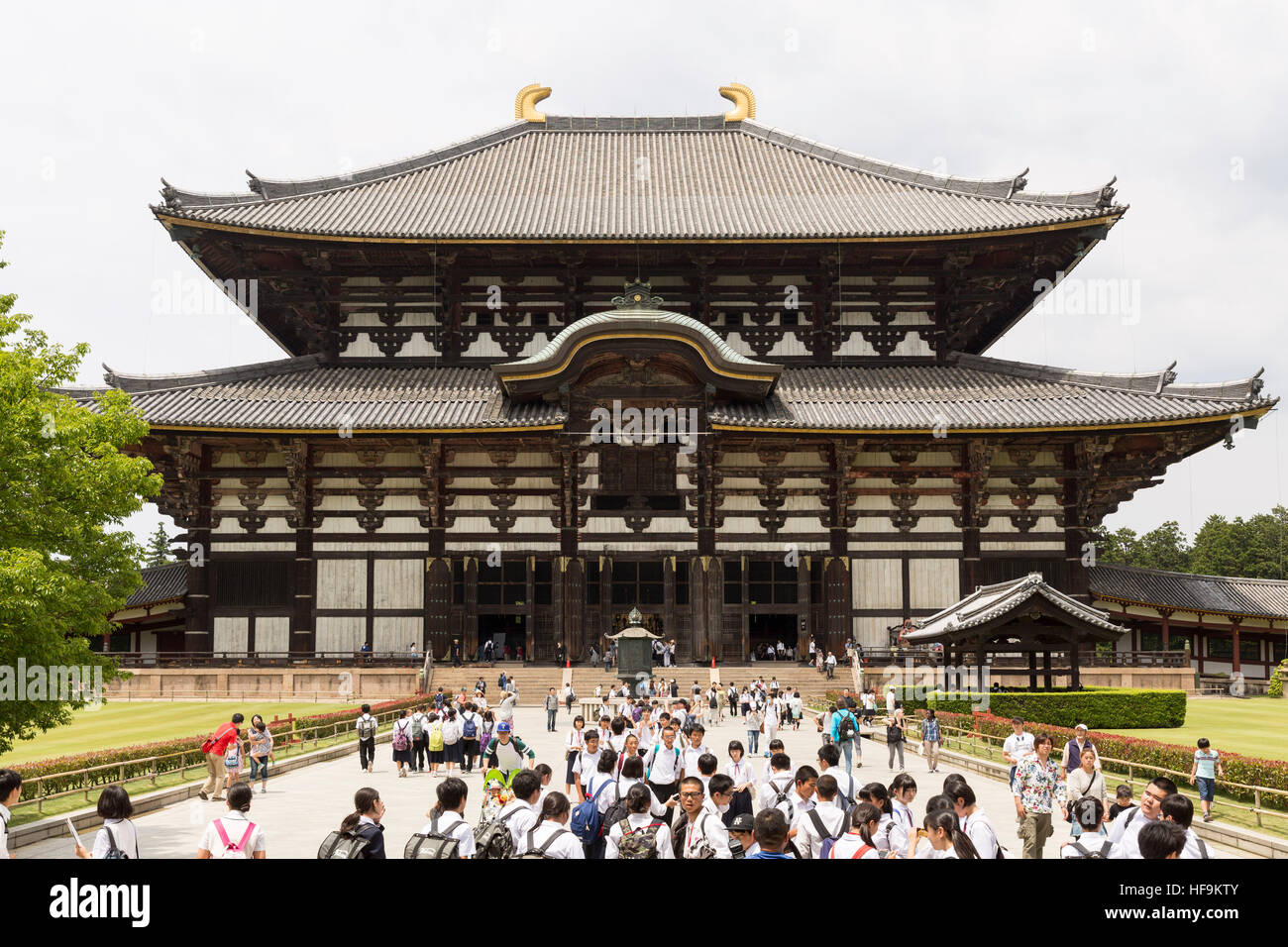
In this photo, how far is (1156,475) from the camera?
44812mm

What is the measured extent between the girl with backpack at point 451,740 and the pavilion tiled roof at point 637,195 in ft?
85.0

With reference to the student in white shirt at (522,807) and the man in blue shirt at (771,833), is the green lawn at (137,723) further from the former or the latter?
the man in blue shirt at (771,833)

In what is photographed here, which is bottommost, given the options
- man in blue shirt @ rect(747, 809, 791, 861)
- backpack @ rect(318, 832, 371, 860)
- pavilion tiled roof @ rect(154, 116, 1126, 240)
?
backpack @ rect(318, 832, 371, 860)

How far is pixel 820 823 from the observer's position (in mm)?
8633

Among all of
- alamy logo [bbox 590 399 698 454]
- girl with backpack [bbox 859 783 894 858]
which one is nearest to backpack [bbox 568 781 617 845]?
girl with backpack [bbox 859 783 894 858]

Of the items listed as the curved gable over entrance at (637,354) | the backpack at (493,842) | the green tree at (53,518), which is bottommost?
the backpack at (493,842)

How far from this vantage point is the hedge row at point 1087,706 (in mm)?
28828

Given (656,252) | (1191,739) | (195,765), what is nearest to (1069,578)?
(1191,739)

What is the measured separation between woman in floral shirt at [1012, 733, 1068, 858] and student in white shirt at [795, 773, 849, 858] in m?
4.80

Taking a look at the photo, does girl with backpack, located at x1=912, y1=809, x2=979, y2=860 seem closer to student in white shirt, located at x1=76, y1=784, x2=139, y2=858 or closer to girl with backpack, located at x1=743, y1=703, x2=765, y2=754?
student in white shirt, located at x1=76, y1=784, x2=139, y2=858

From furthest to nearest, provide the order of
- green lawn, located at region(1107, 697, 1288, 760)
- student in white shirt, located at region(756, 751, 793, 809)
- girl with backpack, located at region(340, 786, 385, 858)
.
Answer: green lawn, located at region(1107, 697, 1288, 760) < student in white shirt, located at region(756, 751, 793, 809) < girl with backpack, located at region(340, 786, 385, 858)

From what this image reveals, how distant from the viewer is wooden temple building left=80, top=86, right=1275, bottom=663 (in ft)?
137

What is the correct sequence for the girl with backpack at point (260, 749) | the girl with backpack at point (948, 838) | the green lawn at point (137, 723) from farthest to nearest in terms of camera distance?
the green lawn at point (137, 723), the girl with backpack at point (260, 749), the girl with backpack at point (948, 838)

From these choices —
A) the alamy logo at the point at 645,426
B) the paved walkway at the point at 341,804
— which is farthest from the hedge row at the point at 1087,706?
the alamy logo at the point at 645,426
